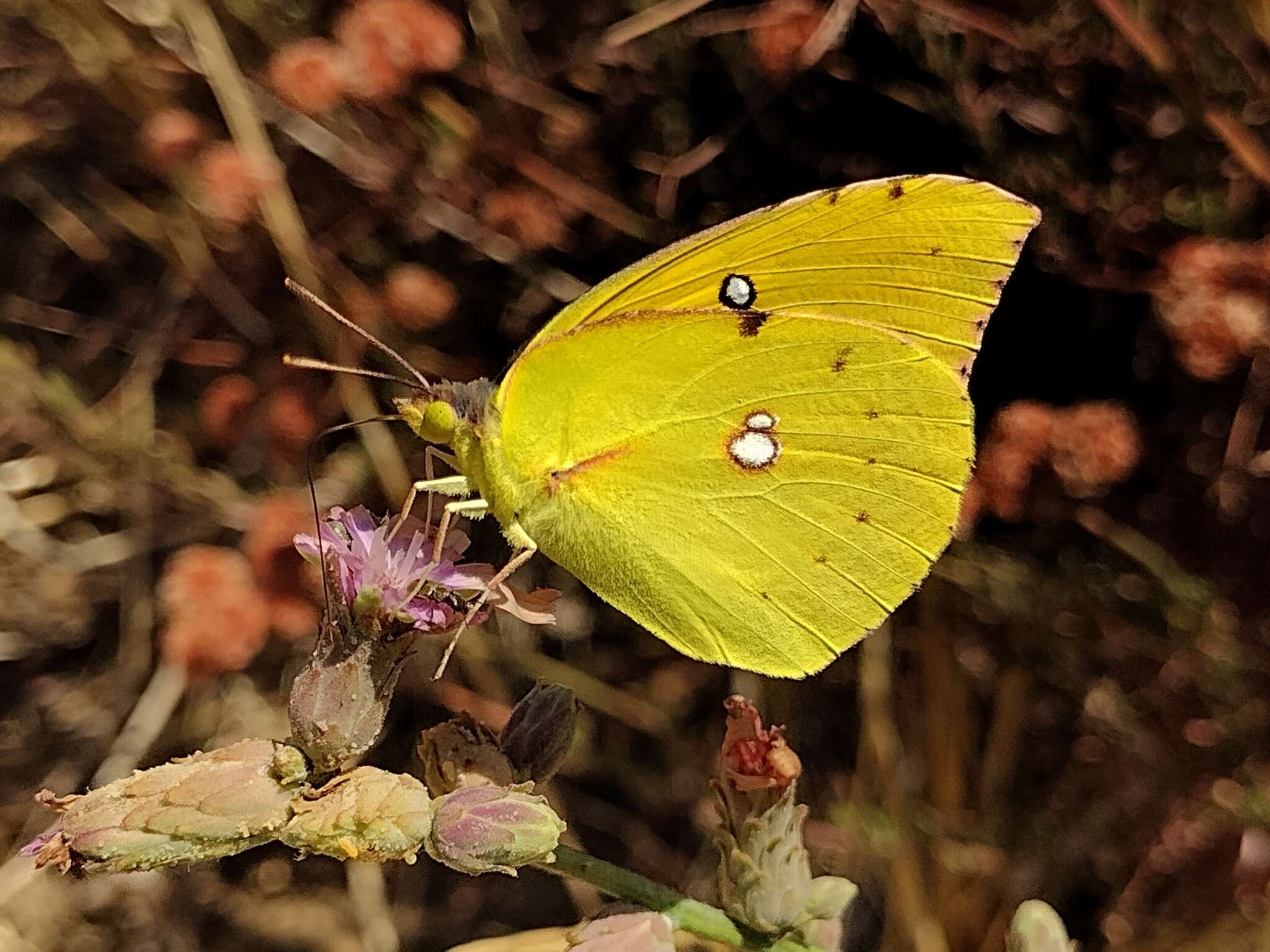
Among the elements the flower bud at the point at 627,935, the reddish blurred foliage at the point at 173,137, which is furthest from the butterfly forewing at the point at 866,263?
the reddish blurred foliage at the point at 173,137

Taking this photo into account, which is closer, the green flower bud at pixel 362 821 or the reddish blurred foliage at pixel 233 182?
the green flower bud at pixel 362 821

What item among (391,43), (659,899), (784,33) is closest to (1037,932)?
(659,899)

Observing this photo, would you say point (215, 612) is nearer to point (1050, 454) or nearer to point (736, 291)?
point (736, 291)

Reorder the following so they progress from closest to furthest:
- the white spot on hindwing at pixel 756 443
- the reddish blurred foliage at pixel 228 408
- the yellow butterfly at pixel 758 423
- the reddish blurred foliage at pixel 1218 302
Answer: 1. the yellow butterfly at pixel 758 423
2. the white spot on hindwing at pixel 756 443
3. the reddish blurred foliage at pixel 1218 302
4. the reddish blurred foliage at pixel 228 408

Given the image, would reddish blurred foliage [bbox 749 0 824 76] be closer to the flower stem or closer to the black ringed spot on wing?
the black ringed spot on wing

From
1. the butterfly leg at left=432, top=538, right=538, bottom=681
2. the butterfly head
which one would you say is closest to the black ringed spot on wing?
the butterfly head

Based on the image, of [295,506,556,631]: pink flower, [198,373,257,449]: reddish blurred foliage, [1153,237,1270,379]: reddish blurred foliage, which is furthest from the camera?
[198,373,257,449]: reddish blurred foliage

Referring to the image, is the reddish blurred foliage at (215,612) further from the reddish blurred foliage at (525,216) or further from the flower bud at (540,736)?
the flower bud at (540,736)
